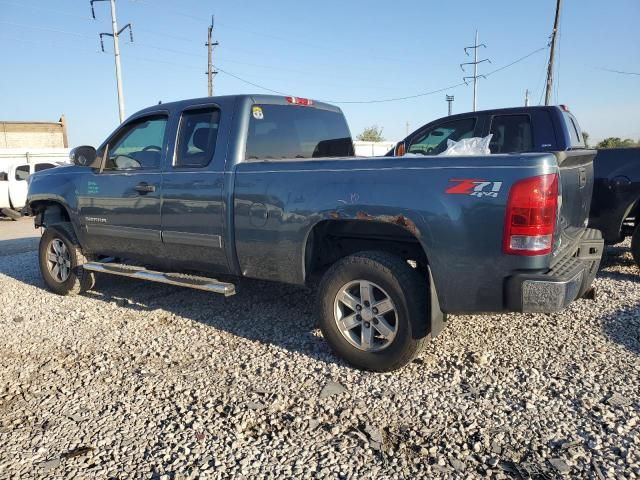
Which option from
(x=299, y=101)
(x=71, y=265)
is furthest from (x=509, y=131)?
(x=71, y=265)

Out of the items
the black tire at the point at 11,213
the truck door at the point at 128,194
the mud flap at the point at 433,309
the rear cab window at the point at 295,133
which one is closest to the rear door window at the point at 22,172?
the black tire at the point at 11,213

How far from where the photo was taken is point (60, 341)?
173 inches

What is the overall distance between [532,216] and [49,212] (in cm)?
551

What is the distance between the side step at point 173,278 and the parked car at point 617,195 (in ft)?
14.6

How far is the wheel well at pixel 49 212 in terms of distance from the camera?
5.96 meters

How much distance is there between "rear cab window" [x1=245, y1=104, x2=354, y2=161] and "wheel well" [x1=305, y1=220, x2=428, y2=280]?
0.96m

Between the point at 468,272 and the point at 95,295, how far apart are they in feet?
Result: 14.9

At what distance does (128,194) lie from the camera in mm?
4930

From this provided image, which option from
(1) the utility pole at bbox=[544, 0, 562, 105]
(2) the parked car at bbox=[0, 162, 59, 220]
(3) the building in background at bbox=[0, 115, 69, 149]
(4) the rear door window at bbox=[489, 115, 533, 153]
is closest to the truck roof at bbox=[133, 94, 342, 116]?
(4) the rear door window at bbox=[489, 115, 533, 153]

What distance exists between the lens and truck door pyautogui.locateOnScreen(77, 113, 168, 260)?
4.76 meters

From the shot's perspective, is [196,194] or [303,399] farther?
[196,194]

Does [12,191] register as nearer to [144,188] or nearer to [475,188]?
[144,188]

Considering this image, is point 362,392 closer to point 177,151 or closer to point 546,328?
point 546,328

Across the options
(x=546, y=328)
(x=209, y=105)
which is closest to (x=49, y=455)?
(x=209, y=105)
